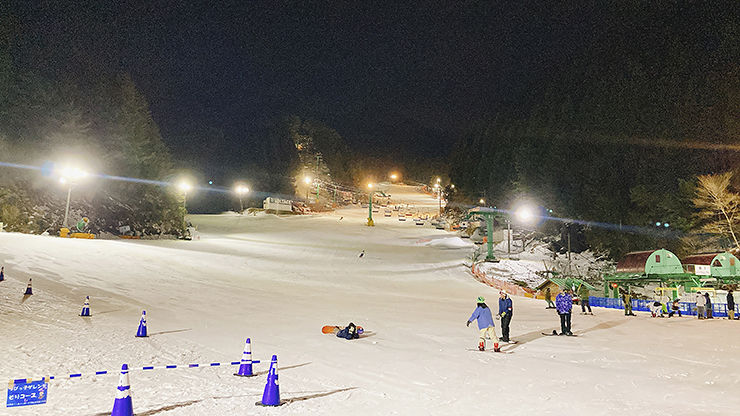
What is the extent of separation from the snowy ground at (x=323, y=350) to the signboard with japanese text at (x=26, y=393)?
1.52 ft

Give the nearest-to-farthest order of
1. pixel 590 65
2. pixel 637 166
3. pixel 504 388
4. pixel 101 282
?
pixel 504 388, pixel 101 282, pixel 637 166, pixel 590 65

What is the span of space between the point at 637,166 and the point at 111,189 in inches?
1896

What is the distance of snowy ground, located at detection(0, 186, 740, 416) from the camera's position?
628 cm

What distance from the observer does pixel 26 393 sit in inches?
193

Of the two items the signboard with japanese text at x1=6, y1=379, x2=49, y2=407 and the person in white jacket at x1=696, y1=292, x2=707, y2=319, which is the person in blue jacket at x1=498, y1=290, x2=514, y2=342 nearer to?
the signboard with japanese text at x1=6, y1=379, x2=49, y2=407

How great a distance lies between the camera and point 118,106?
44500 mm

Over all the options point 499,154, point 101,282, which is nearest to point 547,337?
point 101,282

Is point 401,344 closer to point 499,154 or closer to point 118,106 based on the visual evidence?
point 118,106

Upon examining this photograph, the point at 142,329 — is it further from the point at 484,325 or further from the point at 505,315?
the point at 505,315

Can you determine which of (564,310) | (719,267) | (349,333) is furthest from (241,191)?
(564,310)

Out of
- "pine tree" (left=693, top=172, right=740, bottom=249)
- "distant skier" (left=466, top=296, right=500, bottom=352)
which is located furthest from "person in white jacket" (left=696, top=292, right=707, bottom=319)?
"pine tree" (left=693, top=172, right=740, bottom=249)

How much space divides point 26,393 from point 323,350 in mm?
5455

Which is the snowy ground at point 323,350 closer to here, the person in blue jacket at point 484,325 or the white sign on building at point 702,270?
the person in blue jacket at point 484,325

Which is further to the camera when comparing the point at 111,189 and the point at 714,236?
the point at 111,189
